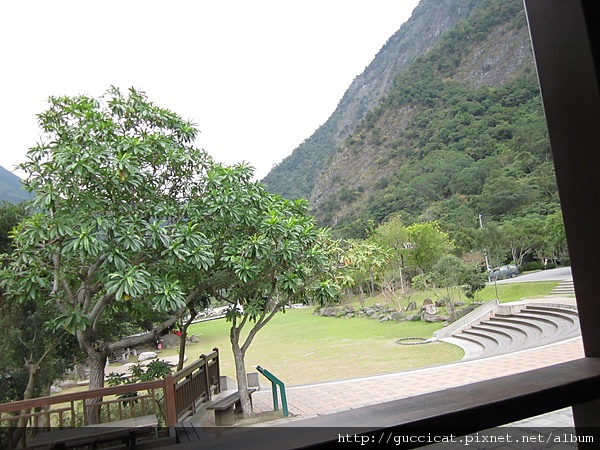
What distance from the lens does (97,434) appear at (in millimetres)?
2494

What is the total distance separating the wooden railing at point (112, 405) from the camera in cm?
229

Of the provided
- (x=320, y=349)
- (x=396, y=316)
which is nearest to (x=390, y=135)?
(x=320, y=349)

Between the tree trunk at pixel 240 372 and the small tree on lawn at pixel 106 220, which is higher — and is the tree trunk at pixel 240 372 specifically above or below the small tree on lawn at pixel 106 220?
below

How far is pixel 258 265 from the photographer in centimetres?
312

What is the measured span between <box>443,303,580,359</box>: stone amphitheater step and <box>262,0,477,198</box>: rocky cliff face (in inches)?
147

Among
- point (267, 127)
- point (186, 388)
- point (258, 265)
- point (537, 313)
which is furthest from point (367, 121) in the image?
point (537, 313)

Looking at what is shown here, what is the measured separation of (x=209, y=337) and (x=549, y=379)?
3873 millimetres

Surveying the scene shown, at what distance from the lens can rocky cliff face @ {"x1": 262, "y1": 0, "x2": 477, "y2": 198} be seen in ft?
13.9

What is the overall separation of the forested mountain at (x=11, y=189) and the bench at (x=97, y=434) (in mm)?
1460

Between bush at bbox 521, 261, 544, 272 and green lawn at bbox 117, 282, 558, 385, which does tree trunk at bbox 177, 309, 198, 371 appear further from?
bush at bbox 521, 261, 544, 272

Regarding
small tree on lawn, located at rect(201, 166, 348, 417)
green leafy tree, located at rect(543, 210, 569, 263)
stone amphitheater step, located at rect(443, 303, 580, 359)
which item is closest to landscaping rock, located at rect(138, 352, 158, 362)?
small tree on lawn, located at rect(201, 166, 348, 417)

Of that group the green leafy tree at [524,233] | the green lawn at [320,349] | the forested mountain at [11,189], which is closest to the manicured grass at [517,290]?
the green lawn at [320,349]

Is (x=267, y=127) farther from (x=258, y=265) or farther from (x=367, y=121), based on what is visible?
(x=367, y=121)

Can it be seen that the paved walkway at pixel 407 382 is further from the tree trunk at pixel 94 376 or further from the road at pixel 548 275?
the tree trunk at pixel 94 376
